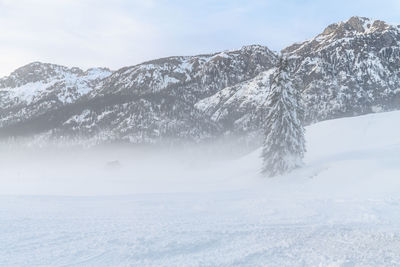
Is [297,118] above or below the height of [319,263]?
above

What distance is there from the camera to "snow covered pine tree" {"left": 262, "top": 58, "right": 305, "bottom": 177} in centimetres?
3014

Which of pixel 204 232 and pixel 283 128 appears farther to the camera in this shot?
pixel 283 128

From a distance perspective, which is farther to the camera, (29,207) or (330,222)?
(29,207)

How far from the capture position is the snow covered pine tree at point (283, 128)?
30141 millimetres

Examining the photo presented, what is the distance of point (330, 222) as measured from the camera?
9.93 meters

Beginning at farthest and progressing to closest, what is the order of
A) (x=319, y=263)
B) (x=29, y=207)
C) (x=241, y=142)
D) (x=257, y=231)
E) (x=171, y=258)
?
1. (x=241, y=142)
2. (x=29, y=207)
3. (x=257, y=231)
4. (x=171, y=258)
5. (x=319, y=263)

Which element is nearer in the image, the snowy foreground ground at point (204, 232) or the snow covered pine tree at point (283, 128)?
the snowy foreground ground at point (204, 232)

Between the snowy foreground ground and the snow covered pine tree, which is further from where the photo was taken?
the snow covered pine tree

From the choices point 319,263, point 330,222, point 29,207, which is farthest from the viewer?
point 29,207

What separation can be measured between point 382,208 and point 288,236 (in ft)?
18.0

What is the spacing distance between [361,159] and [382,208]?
1414 centimetres

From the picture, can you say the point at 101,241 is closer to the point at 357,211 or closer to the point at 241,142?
the point at 357,211

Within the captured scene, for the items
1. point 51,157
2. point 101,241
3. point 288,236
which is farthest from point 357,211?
point 51,157

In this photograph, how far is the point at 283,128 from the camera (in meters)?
30.5
